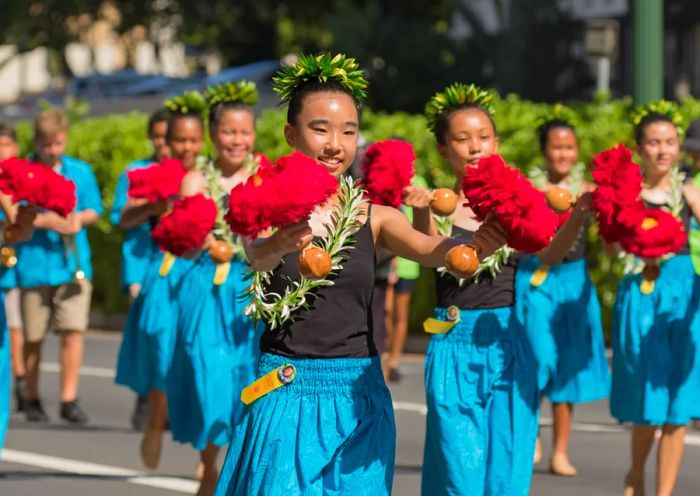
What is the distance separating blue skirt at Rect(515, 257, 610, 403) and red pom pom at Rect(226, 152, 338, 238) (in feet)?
14.8

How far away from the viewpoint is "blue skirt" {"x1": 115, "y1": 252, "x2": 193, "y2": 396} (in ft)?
30.1

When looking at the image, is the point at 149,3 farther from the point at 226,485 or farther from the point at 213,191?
the point at 226,485

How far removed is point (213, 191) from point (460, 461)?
2408mm

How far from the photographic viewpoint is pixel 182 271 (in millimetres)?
9102

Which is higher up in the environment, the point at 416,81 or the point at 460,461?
the point at 416,81

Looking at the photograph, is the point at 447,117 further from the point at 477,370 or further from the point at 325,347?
the point at 325,347

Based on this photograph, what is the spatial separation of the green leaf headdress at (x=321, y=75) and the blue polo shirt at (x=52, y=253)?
6.09 meters

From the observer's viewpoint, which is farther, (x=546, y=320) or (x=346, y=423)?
(x=546, y=320)

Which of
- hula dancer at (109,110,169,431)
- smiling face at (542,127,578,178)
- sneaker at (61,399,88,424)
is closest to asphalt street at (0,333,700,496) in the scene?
sneaker at (61,399,88,424)

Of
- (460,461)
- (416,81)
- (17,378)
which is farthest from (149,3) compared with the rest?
(460,461)

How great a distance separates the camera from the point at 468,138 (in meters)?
7.25

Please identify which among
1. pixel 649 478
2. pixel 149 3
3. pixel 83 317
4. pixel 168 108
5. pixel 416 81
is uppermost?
pixel 149 3

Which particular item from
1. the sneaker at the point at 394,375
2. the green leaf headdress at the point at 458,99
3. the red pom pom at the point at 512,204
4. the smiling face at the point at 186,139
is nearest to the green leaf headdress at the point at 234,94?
the smiling face at the point at 186,139

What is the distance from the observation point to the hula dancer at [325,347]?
543 cm
